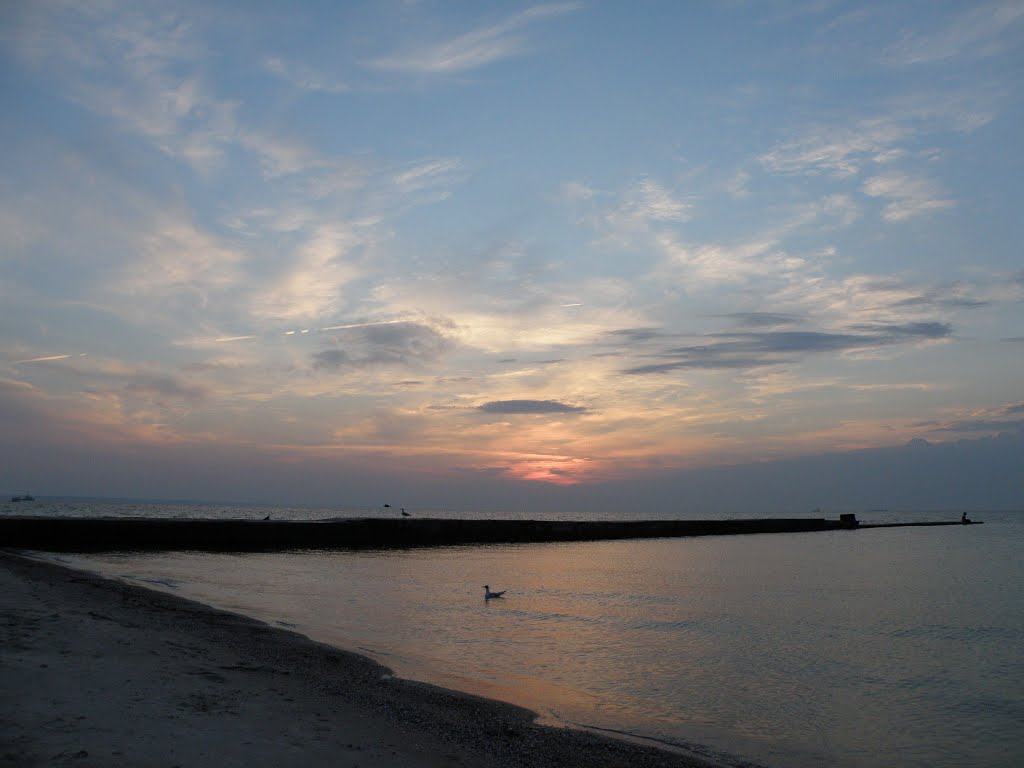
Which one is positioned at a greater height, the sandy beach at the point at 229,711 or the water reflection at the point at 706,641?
the sandy beach at the point at 229,711

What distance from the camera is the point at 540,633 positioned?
63.9 feet

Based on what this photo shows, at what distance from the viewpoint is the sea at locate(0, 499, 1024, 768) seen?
1148cm

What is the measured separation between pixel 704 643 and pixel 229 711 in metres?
12.9

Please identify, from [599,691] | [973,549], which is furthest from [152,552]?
[973,549]

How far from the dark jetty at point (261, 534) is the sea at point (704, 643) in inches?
388

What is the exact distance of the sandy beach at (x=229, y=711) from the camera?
7551 mm

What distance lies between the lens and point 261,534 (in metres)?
53.9

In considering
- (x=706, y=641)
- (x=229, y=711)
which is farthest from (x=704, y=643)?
(x=229, y=711)

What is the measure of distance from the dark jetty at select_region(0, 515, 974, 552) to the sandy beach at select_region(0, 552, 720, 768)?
3675 centimetres

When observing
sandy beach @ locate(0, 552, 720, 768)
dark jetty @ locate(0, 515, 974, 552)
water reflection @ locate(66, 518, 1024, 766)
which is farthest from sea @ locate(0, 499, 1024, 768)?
dark jetty @ locate(0, 515, 974, 552)

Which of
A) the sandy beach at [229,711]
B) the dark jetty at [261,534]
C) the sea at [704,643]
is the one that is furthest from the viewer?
the dark jetty at [261,534]

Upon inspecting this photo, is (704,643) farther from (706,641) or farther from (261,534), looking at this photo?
(261,534)

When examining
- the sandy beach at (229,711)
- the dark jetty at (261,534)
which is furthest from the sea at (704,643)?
the dark jetty at (261,534)

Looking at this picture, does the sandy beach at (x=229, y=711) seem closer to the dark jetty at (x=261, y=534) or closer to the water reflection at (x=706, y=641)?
the water reflection at (x=706, y=641)
